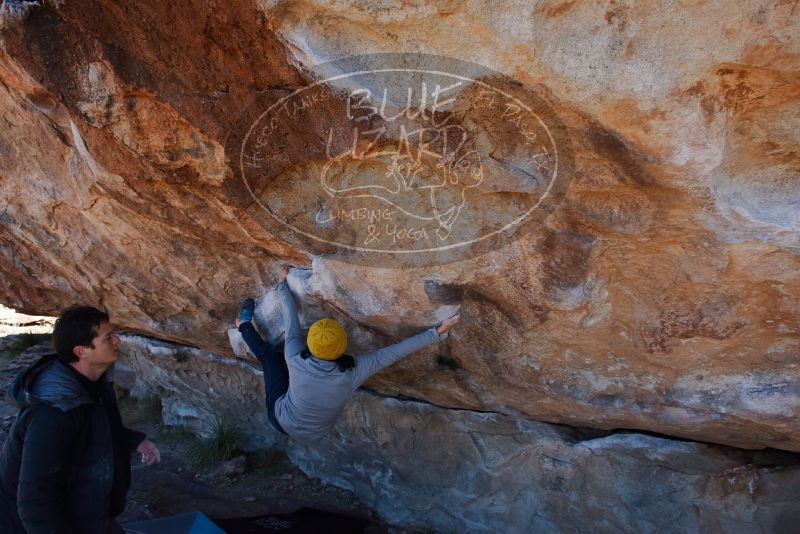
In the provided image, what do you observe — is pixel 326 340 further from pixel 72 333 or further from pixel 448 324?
pixel 72 333

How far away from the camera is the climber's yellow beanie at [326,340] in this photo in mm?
2748

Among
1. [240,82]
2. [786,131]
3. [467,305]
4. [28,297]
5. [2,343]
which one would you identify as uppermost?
[786,131]

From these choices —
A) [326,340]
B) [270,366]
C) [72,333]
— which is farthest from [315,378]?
[72,333]

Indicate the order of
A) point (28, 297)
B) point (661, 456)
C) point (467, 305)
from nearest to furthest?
point (467, 305), point (661, 456), point (28, 297)

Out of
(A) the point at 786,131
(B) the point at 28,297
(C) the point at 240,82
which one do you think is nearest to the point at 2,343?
(B) the point at 28,297

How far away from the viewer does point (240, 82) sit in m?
2.13

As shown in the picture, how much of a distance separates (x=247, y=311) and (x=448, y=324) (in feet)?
3.70

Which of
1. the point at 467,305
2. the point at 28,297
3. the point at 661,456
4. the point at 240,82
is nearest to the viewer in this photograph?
the point at 240,82

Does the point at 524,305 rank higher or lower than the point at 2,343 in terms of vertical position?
higher

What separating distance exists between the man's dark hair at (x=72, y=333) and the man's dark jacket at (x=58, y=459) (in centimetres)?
4

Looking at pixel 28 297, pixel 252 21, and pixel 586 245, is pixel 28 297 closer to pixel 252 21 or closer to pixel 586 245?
pixel 252 21

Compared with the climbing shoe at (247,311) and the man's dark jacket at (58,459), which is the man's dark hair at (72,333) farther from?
the climbing shoe at (247,311)

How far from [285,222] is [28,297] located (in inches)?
109

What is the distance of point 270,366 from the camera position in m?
3.23
